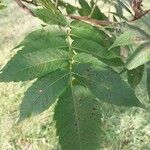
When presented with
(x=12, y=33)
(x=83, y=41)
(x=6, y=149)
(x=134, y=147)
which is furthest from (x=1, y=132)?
(x=83, y=41)

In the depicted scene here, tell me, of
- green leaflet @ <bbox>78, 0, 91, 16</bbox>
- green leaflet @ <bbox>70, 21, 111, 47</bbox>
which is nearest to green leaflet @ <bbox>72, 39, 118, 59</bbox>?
green leaflet @ <bbox>70, 21, 111, 47</bbox>

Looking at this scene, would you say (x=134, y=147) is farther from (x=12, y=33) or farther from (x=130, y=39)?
(x=12, y=33)

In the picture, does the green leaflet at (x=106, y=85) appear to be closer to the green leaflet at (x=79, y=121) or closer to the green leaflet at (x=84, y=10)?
the green leaflet at (x=79, y=121)

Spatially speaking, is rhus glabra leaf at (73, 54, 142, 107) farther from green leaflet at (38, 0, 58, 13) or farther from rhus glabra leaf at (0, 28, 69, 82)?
green leaflet at (38, 0, 58, 13)

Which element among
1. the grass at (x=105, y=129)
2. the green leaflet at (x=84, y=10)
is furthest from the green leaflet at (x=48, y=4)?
the grass at (x=105, y=129)

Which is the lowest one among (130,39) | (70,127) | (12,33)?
(12,33)
